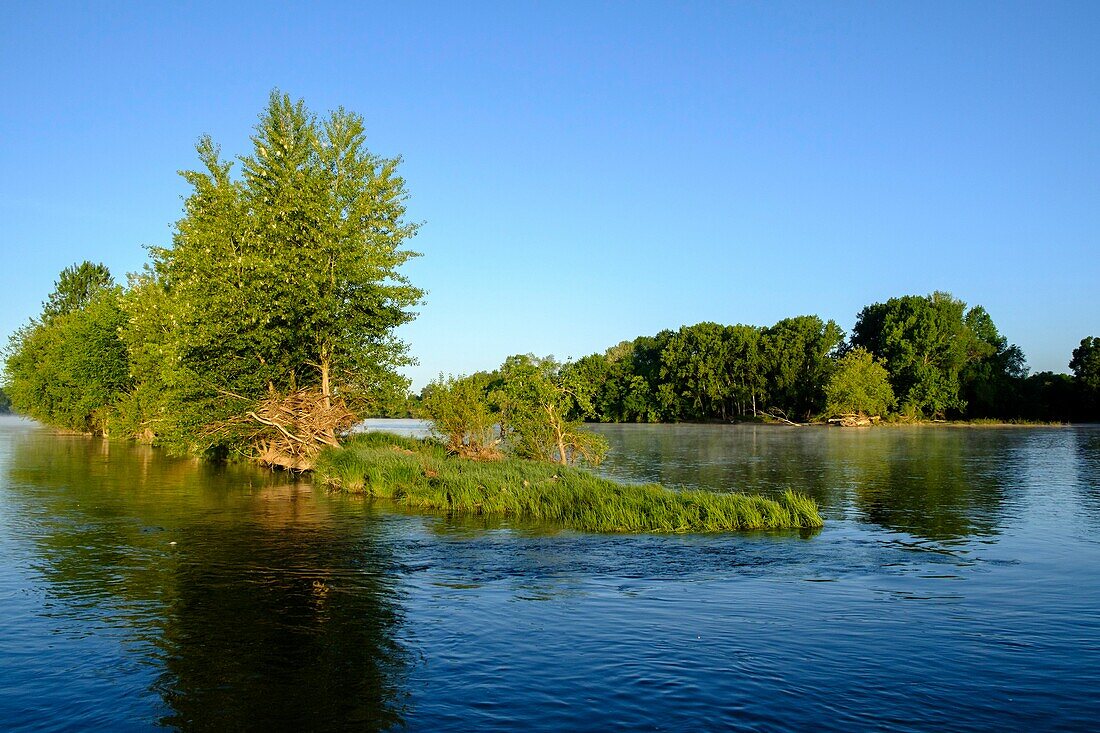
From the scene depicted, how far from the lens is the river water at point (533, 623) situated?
34.6 ft

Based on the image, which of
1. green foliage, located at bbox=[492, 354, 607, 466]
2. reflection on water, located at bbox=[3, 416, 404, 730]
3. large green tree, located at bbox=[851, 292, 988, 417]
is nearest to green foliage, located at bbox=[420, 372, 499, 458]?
green foliage, located at bbox=[492, 354, 607, 466]

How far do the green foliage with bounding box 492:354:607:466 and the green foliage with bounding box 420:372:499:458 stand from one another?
2.75ft

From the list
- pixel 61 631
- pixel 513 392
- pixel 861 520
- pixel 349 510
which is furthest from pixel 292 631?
pixel 513 392

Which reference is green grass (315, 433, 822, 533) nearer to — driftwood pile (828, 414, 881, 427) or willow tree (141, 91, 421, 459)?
willow tree (141, 91, 421, 459)

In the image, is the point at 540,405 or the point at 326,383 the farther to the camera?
the point at 326,383

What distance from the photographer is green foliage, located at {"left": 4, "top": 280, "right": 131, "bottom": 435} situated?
71.2 m

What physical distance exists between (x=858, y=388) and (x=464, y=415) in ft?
299

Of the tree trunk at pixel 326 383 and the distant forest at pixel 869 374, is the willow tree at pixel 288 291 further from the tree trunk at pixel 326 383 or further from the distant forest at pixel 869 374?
the distant forest at pixel 869 374

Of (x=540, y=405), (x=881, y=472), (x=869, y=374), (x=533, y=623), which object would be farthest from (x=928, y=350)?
(x=533, y=623)

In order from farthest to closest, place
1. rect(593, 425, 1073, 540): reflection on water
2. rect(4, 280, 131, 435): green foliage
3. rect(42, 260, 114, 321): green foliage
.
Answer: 1. rect(42, 260, 114, 321): green foliage
2. rect(4, 280, 131, 435): green foliage
3. rect(593, 425, 1073, 540): reflection on water

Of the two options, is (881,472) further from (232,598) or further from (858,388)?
(858,388)

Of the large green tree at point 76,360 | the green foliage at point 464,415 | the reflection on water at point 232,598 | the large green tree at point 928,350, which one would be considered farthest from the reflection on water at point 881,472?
the large green tree at point 928,350

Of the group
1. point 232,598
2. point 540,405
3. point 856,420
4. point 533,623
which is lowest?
point 533,623

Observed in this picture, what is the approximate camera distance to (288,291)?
36.7 metres
